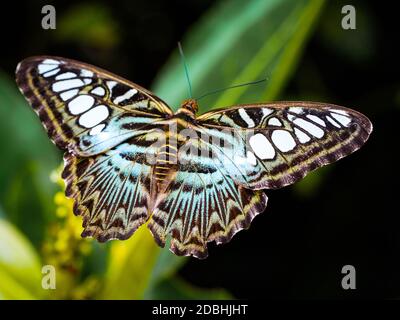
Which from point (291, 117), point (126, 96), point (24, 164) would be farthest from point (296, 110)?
point (24, 164)

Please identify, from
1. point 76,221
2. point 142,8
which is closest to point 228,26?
point 142,8

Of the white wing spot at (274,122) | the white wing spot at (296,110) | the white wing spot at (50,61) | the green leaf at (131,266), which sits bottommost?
the green leaf at (131,266)

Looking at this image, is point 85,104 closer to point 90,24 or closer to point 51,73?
point 51,73

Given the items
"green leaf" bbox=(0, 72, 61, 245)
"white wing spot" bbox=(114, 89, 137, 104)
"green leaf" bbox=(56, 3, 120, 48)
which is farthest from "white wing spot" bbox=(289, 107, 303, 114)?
"green leaf" bbox=(56, 3, 120, 48)

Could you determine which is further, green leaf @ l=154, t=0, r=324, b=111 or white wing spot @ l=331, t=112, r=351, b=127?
green leaf @ l=154, t=0, r=324, b=111

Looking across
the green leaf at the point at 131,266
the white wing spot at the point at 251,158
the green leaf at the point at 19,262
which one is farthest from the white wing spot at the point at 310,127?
the green leaf at the point at 19,262

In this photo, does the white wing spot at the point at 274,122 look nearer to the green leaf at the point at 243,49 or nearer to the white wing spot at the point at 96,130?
the green leaf at the point at 243,49

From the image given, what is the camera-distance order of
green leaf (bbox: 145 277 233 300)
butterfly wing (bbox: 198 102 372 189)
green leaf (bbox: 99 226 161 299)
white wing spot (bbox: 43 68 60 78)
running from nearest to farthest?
butterfly wing (bbox: 198 102 372 189), white wing spot (bbox: 43 68 60 78), green leaf (bbox: 99 226 161 299), green leaf (bbox: 145 277 233 300)

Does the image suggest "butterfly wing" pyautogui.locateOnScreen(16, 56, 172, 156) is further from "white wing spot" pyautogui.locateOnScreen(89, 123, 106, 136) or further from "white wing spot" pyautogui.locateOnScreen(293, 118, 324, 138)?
"white wing spot" pyautogui.locateOnScreen(293, 118, 324, 138)
